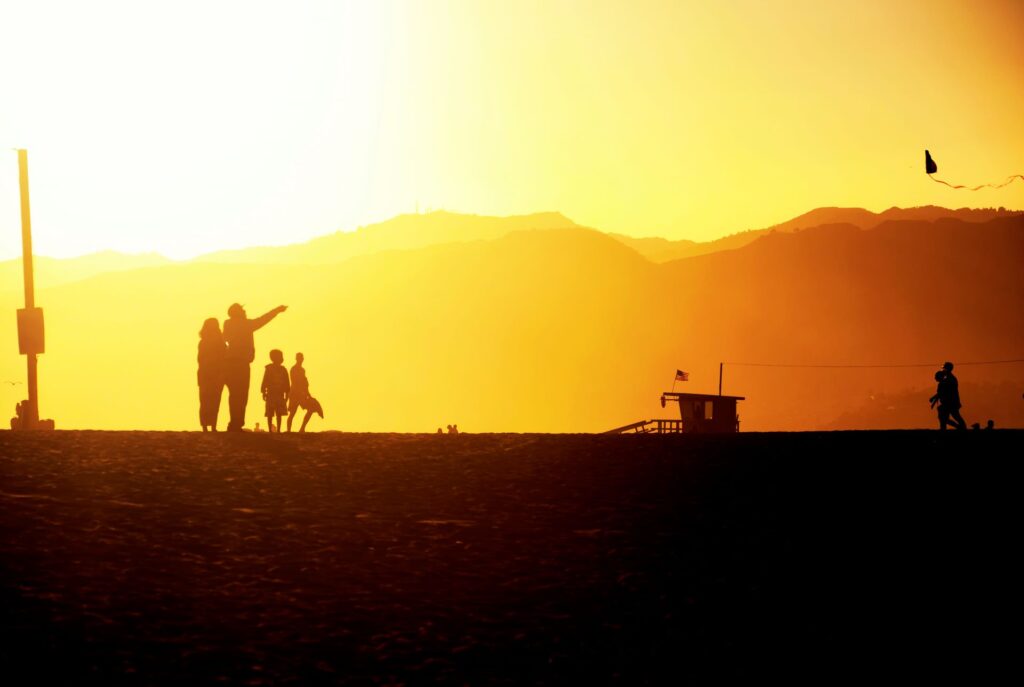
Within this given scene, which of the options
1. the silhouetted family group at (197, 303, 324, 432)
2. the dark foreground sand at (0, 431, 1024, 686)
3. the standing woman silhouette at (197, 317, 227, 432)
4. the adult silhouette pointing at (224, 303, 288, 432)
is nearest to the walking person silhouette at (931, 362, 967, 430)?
the dark foreground sand at (0, 431, 1024, 686)

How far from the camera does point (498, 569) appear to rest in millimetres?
11781

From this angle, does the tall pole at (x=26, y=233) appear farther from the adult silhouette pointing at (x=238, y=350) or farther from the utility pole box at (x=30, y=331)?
the adult silhouette pointing at (x=238, y=350)

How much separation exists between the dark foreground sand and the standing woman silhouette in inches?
130

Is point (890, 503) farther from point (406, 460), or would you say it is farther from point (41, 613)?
point (41, 613)

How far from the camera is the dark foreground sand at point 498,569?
9.16m

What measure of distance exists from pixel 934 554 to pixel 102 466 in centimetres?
1045

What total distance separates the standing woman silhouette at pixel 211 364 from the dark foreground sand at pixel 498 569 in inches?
130

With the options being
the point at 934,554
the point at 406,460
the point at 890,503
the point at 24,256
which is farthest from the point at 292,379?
the point at 934,554

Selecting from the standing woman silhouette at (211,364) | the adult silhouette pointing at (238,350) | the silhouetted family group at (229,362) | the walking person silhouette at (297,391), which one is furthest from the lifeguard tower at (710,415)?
the adult silhouette pointing at (238,350)

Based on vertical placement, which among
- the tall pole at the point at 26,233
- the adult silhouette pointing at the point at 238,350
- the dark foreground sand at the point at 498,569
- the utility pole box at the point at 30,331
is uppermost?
the tall pole at the point at 26,233

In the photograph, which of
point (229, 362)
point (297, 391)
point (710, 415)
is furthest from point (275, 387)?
point (710, 415)

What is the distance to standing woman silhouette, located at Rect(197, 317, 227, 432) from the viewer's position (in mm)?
22250

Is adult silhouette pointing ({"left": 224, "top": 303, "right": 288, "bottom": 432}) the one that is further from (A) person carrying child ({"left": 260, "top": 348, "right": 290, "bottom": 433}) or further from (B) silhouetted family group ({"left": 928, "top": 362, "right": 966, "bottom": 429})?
(B) silhouetted family group ({"left": 928, "top": 362, "right": 966, "bottom": 429})

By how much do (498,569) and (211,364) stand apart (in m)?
11.6
